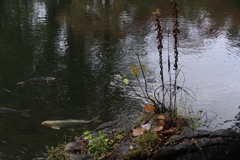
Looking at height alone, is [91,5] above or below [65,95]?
above

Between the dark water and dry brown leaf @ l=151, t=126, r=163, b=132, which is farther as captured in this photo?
the dark water

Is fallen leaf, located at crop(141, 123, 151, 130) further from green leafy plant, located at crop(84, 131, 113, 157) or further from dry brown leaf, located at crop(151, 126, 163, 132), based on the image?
green leafy plant, located at crop(84, 131, 113, 157)

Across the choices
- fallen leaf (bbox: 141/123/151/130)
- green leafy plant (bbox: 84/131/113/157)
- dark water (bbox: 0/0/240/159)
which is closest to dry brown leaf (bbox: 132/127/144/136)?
fallen leaf (bbox: 141/123/151/130)

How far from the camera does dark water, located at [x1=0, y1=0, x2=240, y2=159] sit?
243 inches

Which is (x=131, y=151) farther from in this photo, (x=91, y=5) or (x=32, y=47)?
(x=91, y=5)

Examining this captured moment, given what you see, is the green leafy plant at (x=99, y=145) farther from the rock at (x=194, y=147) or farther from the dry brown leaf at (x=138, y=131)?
the dry brown leaf at (x=138, y=131)

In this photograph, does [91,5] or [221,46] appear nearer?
[221,46]

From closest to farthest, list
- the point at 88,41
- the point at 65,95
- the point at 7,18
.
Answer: the point at 65,95, the point at 88,41, the point at 7,18

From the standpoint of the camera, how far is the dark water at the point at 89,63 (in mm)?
6160

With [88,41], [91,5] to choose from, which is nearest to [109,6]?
[91,5]

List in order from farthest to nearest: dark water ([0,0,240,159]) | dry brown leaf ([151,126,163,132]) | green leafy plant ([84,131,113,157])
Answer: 1. dark water ([0,0,240,159])
2. dry brown leaf ([151,126,163,132])
3. green leafy plant ([84,131,113,157])

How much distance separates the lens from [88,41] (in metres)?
11.6

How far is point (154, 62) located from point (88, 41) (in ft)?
11.0

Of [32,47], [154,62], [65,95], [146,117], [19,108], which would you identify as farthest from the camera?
[32,47]
